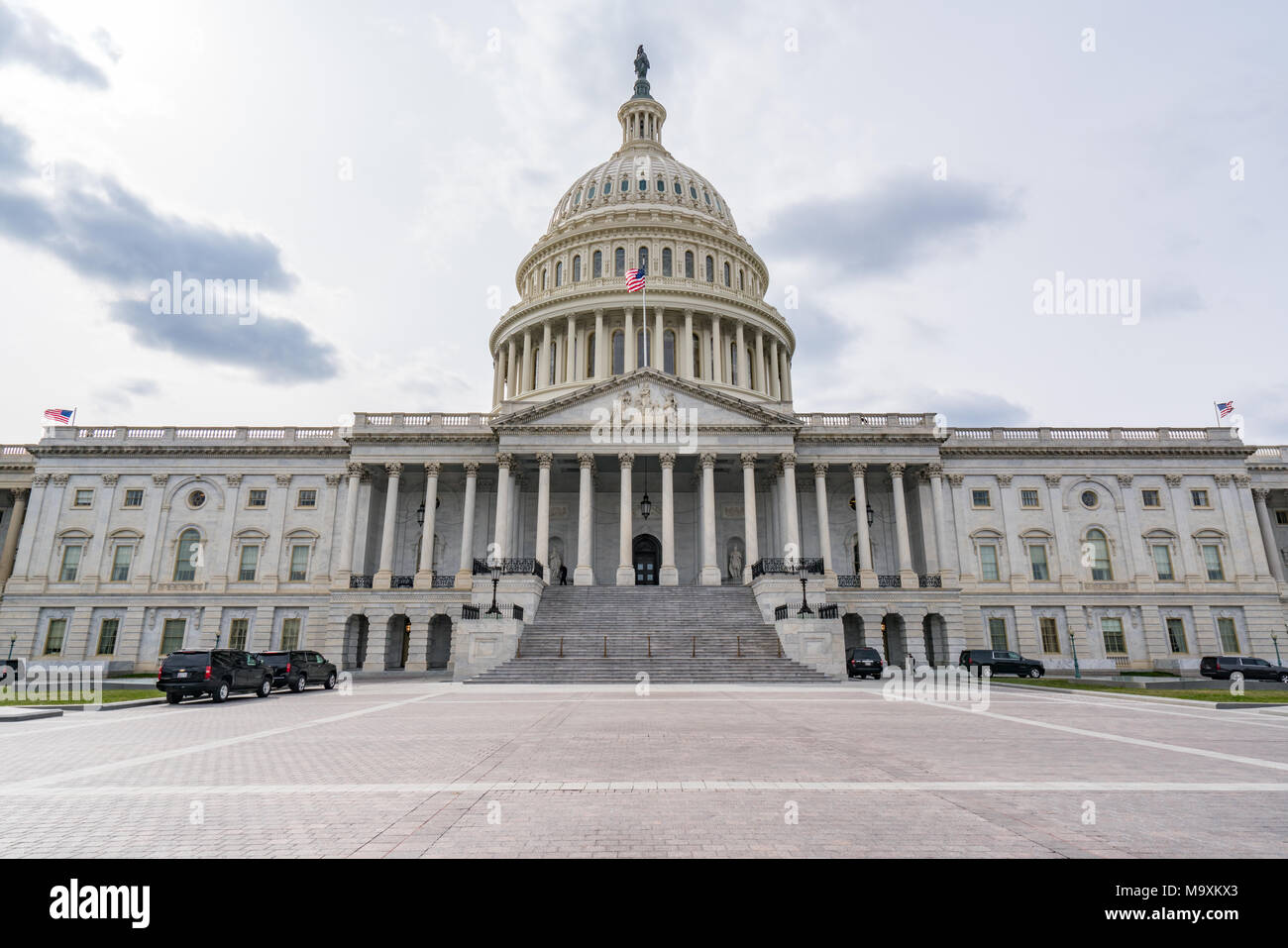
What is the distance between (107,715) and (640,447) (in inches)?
1198

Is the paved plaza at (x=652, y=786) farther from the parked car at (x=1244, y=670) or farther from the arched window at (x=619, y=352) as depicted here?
the arched window at (x=619, y=352)

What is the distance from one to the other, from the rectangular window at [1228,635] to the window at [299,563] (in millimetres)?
59618

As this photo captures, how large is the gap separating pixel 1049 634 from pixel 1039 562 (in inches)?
186

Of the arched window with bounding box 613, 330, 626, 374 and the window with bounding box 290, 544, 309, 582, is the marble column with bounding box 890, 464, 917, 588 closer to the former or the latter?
the arched window with bounding box 613, 330, 626, 374

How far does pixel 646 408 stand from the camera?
44844mm

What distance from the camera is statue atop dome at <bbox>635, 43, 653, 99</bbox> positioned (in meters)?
83.0

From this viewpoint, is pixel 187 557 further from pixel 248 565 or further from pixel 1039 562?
pixel 1039 562

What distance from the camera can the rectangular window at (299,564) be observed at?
1892 inches

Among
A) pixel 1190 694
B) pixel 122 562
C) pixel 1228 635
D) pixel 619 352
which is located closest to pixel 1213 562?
pixel 1228 635

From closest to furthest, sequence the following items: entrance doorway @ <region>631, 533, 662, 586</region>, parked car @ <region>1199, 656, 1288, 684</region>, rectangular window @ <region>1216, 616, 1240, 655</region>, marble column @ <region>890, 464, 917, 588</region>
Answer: parked car @ <region>1199, 656, 1288, 684</region>
marble column @ <region>890, 464, 917, 588</region>
rectangular window @ <region>1216, 616, 1240, 655</region>
entrance doorway @ <region>631, 533, 662, 586</region>

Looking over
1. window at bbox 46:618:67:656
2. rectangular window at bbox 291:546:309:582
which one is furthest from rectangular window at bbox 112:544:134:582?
rectangular window at bbox 291:546:309:582

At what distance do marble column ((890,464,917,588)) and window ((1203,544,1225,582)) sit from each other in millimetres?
20367
